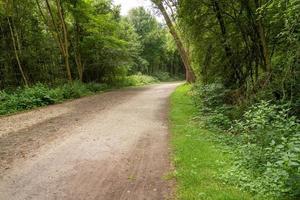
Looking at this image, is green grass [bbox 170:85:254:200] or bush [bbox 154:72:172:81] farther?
bush [bbox 154:72:172:81]

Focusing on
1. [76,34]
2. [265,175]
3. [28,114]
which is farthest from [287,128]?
[76,34]

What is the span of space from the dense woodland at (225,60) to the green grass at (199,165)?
0.27 m

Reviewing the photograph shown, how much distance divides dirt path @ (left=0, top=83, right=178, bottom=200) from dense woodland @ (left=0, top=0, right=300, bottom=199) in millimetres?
1533

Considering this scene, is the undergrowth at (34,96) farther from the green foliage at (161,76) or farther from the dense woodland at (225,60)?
the green foliage at (161,76)

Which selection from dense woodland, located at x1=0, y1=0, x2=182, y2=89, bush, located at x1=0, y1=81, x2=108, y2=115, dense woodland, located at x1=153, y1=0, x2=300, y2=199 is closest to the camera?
dense woodland, located at x1=153, y1=0, x2=300, y2=199

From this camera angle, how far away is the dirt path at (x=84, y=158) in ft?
15.4

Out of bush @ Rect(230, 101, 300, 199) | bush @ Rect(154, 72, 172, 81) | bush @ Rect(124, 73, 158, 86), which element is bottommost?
bush @ Rect(154, 72, 172, 81)

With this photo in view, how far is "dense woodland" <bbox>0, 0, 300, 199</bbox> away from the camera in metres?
5.16

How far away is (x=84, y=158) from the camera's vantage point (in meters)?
6.25

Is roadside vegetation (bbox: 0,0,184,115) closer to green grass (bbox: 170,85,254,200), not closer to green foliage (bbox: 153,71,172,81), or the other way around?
green grass (bbox: 170,85,254,200)

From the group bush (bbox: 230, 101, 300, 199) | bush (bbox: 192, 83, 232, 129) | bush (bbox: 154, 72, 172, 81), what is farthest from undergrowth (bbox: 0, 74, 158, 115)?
bush (bbox: 154, 72, 172, 81)

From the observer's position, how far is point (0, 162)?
19.9 feet

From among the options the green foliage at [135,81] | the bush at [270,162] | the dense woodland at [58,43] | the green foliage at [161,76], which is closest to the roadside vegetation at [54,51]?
the dense woodland at [58,43]

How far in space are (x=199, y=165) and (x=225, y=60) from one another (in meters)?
6.65
